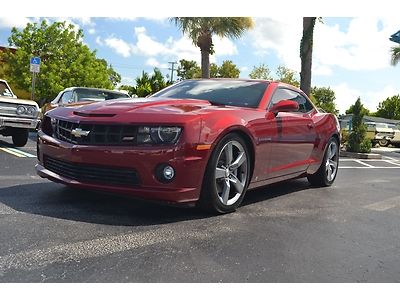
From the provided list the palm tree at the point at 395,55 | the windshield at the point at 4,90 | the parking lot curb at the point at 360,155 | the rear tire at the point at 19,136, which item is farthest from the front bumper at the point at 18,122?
the palm tree at the point at 395,55

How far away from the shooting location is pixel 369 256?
3.04 m

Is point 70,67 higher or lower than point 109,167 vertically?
higher

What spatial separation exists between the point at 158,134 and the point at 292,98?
2.45 meters

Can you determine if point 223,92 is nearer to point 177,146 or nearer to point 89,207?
point 177,146

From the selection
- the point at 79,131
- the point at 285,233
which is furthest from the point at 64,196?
the point at 285,233

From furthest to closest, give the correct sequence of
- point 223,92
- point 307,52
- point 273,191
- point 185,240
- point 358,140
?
point 307,52 < point 358,140 < point 273,191 < point 223,92 < point 185,240

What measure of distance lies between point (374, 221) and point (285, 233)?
1.16 metres

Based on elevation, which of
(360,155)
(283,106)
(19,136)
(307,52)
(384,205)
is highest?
(307,52)

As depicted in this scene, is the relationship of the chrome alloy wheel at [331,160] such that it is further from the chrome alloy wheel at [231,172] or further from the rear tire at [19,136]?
the rear tire at [19,136]

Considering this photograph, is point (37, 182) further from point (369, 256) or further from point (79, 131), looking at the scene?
point (369, 256)

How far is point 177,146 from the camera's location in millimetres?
3422

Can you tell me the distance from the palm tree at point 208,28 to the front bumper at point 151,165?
15.6 meters

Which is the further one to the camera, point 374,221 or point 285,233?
point 374,221

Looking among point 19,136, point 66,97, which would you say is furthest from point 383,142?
point 19,136
